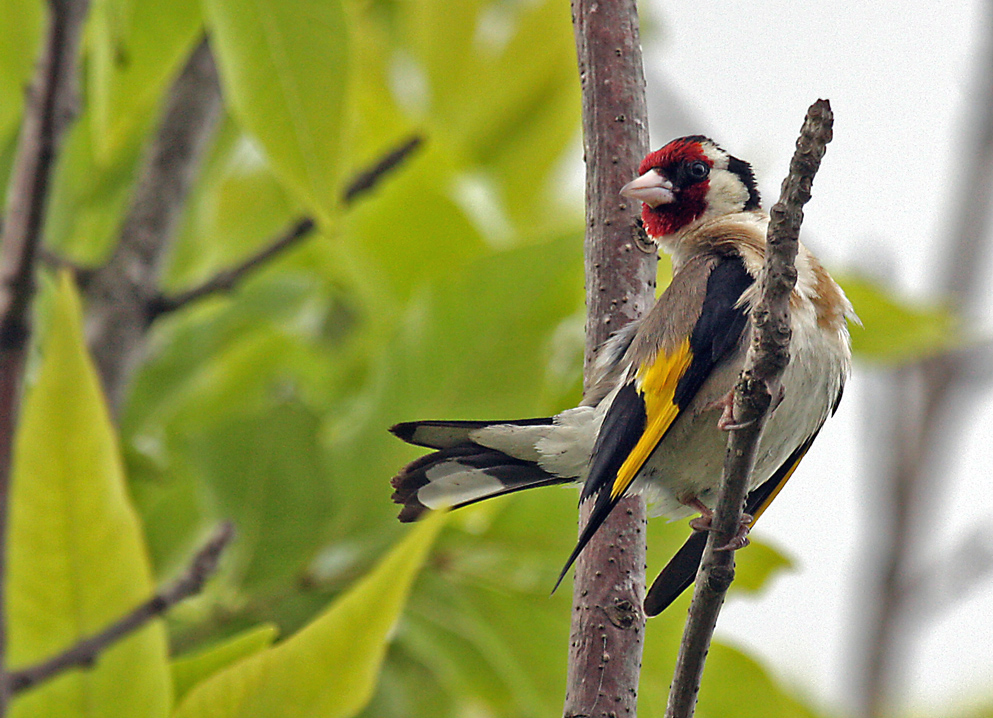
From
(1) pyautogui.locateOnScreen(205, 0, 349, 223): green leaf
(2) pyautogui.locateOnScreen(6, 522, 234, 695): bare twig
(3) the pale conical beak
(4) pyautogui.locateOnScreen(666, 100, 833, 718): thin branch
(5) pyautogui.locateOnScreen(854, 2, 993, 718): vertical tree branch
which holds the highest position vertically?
(5) pyautogui.locateOnScreen(854, 2, 993, 718): vertical tree branch

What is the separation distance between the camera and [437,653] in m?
1.34

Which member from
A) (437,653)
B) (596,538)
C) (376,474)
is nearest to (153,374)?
(376,474)

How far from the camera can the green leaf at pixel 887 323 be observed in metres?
1.55

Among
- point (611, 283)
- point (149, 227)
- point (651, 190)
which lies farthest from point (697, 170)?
point (149, 227)

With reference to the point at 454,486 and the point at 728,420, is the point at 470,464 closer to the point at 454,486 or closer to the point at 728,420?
the point at 454,486

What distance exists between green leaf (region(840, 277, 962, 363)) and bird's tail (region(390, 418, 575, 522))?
77 cm

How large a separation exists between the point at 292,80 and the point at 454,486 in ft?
1.43

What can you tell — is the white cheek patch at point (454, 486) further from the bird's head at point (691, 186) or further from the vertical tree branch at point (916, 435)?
the vertical tree branch at point (916, 435)

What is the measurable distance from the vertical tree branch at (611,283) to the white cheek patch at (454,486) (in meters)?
0.12

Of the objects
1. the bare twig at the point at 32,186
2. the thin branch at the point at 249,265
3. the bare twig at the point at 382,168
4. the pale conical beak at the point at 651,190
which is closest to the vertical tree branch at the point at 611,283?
the pale conical beak at the point at 651,190

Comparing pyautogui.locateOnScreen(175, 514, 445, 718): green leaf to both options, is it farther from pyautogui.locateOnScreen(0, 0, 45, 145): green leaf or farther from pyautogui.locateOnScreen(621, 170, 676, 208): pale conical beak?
pyautogui.locateOnScreen(0, 0, 45, 145): green leaf

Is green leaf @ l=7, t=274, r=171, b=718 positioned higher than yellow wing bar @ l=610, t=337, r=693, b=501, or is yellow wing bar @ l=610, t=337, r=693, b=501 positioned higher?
yellow wing bar @ l=610, t=337, r=693, b=501

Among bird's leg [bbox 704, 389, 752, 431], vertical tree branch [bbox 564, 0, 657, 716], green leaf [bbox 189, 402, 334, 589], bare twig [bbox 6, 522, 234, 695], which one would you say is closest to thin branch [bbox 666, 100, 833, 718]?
bird's leg [bbox 704, 389, 752, 431]

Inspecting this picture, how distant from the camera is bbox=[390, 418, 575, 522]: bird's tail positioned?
813 millimetres
